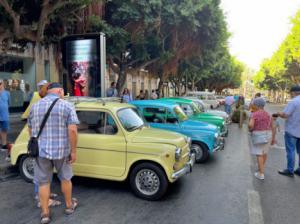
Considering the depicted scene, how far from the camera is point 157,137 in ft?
16.4

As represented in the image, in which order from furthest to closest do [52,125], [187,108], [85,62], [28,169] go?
[187,108]
[85,62]
[28,169]
[52,125]

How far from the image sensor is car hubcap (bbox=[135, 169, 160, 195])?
480cm

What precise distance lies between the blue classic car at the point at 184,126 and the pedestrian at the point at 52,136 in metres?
3.61

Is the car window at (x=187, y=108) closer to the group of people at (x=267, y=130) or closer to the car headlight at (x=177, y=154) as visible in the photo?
the group of people at (x=267, y=130)

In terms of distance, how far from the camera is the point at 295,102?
6047 mm

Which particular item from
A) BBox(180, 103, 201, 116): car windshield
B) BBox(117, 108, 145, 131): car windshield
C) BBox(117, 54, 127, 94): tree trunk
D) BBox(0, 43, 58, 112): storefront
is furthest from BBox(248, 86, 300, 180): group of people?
BBox(0, 43, 58, 112): storefront

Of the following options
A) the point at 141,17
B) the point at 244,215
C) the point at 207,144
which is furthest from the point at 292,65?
the point at 244,215

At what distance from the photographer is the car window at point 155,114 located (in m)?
7.61

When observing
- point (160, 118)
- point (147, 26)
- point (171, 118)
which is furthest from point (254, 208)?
point (147, 26)

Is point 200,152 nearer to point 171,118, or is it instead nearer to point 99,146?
point 171,118

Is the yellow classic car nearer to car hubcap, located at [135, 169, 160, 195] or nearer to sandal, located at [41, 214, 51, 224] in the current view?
car hubcap, located at [135, 169, 160, 195]

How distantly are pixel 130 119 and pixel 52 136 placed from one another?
1920 millimetres

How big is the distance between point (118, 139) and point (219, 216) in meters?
2.01

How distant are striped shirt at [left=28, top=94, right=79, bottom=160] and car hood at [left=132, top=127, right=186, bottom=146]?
1.46 metres
